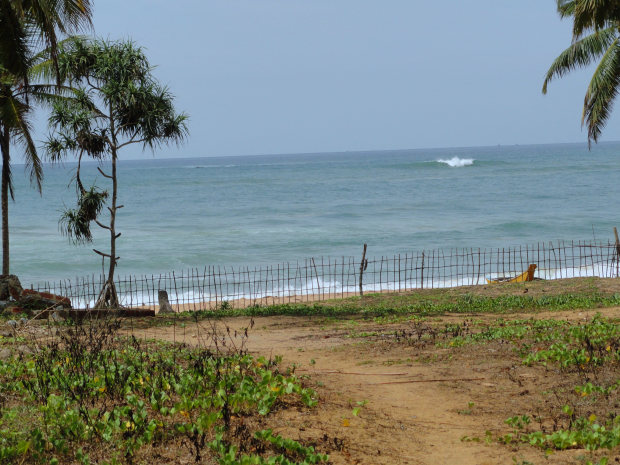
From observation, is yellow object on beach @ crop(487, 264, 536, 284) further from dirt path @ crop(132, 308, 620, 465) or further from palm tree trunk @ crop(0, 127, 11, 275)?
palm tree trunk @ crop(0, 127, 11, 275)

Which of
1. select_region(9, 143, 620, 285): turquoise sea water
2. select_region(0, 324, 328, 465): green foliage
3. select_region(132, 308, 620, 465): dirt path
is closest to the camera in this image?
select_region(0, 324, 328, 465): green foliage

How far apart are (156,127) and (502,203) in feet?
135

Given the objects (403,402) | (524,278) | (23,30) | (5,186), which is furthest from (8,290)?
(524,278)

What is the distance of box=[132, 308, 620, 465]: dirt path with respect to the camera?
5.52 m

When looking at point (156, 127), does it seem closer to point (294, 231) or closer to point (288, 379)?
point (288, 379)

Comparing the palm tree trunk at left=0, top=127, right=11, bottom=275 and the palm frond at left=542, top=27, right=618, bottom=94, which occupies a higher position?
the palm frond at left=542, top=27, right=618, bottom=94

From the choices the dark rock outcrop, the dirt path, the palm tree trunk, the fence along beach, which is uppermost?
the palm tree trunk

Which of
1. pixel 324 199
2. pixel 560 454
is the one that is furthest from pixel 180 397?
pixel 324 199

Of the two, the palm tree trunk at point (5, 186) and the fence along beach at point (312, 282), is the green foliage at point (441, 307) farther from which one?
the palm tree trunk at point (5, 186)

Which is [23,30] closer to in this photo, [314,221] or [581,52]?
[581,52]

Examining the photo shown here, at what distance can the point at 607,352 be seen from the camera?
304 inches

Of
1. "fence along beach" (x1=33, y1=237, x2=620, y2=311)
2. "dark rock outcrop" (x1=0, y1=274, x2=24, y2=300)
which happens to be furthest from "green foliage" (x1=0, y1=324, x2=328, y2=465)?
"fence along beach" (x1=33, y1=237, x2=620, y2=311)

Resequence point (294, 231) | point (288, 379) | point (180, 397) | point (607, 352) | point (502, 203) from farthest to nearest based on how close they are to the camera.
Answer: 1. point (502, 203)
2. point (294, 231)
3. point (607, 352)
4. point (288, 379)
5. point (180, 397)

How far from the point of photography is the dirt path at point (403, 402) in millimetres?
5516
